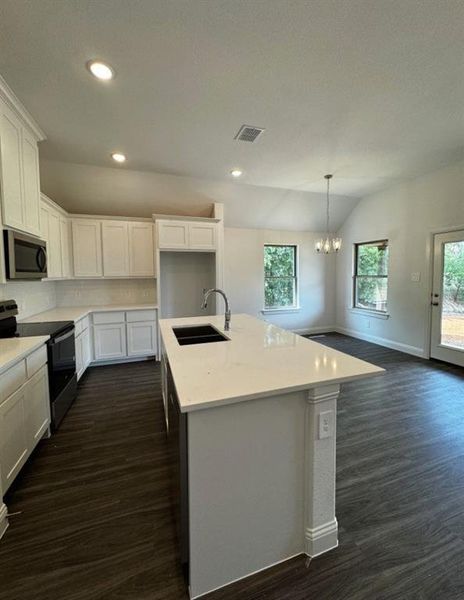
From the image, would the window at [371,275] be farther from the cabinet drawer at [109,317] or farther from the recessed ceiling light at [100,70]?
the recessed ceiling light at [100,70]

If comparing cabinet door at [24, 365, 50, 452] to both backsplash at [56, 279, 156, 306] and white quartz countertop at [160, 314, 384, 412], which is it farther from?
backsplash at [56, 279, 156, 306]

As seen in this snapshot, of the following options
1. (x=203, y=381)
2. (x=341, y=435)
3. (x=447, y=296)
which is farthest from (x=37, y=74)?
(x=447, y=296)

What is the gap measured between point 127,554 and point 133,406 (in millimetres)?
1744

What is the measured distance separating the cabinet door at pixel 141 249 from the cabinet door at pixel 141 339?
89 centimetres

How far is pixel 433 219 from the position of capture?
4430mm

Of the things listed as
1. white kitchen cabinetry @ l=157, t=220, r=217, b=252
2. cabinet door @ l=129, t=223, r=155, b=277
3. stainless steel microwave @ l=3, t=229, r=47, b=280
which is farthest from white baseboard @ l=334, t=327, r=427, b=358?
stainless steel microwave @ l=3, t=229, r=47, b=280

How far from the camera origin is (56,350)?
2639 mm

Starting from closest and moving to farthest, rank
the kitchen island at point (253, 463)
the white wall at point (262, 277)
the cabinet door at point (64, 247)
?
the kitchen island at point (253, 463)
the cabinet door at point (64, 247)
the white wall at point (262, 277)

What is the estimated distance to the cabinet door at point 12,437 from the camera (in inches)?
67.6

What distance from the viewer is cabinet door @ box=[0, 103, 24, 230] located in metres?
2.28

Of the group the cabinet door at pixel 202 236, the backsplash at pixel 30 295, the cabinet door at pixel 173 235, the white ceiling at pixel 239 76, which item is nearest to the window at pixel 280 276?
the cabinet door at pixel 202 236

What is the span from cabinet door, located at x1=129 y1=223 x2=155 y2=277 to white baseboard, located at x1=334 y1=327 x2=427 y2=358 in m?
4.60

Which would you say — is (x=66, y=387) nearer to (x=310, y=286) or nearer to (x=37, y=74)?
(x=37, y=74)

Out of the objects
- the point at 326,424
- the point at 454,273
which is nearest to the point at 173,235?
the point at 326,424
